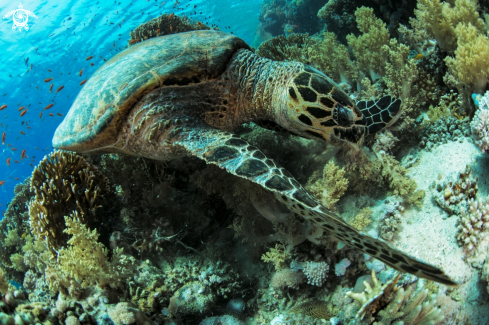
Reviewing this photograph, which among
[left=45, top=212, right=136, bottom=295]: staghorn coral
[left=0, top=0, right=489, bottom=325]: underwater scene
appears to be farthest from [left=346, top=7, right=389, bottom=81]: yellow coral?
[left=45, top=212, right=136, bottom=295]: staghorn coral

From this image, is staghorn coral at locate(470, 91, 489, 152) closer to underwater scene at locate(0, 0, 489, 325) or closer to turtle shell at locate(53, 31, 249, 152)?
underwater scene at locate(0, 0, 489, 325)

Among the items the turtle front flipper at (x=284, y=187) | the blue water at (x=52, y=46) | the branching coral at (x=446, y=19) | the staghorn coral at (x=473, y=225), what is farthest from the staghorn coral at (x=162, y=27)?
the blue water at (x=52, y=46)

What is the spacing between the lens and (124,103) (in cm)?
237

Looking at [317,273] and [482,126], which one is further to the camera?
[482,126]

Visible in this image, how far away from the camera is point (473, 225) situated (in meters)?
1.98

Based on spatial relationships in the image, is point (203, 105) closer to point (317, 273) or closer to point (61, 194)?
point (317, 273)

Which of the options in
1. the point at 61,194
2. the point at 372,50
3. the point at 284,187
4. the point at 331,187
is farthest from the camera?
the point at 372,50

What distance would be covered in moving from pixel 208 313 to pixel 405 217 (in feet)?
6.86

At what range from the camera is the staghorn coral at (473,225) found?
6.39 feet

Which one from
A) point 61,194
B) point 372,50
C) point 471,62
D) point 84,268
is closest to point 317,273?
point 84,268

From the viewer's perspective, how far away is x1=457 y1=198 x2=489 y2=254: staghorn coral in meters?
1.95

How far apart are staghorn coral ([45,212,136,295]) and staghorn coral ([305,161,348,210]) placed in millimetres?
1947

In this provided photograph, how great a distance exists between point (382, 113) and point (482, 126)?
854mm

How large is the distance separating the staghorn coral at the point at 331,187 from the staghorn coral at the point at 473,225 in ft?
3.10
